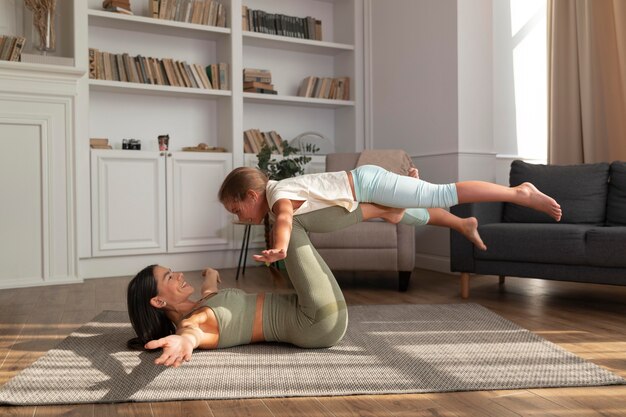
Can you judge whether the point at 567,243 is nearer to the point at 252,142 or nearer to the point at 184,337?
the point at 184,337

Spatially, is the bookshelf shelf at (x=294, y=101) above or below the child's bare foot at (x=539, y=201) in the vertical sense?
above

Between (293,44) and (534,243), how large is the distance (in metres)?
3.01

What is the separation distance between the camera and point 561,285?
3871 millimetres

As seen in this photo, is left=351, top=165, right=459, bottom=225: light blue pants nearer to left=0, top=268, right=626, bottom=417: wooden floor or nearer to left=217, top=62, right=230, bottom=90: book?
left=0, top=268, right=626, bottom=417: wooden floor

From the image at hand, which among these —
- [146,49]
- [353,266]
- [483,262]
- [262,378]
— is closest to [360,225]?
[353,266]

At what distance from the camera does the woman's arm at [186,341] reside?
5.49 ft

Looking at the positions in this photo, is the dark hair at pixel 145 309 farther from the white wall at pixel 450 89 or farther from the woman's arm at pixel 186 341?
the white wall at pixel 450 89

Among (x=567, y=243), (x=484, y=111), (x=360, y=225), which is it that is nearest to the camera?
(x=567, y=243)

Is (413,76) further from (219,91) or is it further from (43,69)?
(43,69)

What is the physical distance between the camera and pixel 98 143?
4.38m

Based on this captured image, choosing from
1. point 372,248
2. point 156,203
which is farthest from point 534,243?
point 156,203

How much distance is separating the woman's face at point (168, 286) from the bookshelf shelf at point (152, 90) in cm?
265

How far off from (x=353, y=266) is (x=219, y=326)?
5.32 feet

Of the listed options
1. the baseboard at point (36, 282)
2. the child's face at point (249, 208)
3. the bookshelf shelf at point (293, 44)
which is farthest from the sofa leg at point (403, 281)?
the bookshelf shelf at point (293, 44)
